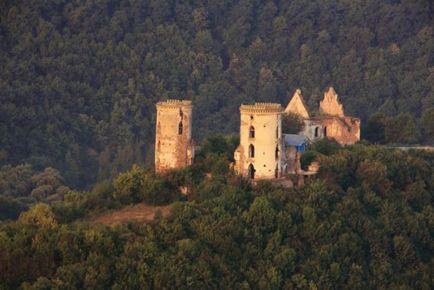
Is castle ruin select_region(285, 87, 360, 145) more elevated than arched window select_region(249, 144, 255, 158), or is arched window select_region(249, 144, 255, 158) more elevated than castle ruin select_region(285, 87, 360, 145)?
castle ruin select_region(285, 87, 360, 145)

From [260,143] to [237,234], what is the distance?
12.5 feet

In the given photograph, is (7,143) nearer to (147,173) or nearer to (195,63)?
(195,63)

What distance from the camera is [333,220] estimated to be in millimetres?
52750

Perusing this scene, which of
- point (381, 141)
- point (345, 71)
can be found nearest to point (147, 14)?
point (345, 71)

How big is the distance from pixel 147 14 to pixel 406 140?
44721 millimetres

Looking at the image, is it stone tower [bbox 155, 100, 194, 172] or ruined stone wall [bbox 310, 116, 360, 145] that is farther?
ruined stone wall [bbox 310, 116, 360, 145]

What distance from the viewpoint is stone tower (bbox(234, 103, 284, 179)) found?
2071 inches

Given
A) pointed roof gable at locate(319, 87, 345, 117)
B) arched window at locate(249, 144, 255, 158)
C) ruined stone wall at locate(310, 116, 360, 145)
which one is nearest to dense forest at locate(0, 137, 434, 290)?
arched window at locate(249, 144, 255, 158)

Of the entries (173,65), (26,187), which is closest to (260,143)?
(26,187)

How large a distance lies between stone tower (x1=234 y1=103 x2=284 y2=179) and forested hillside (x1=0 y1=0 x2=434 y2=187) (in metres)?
31.9

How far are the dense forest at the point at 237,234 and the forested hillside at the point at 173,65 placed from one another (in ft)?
99.2

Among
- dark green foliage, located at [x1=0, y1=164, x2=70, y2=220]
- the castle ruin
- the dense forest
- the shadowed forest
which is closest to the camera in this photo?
the dense forest

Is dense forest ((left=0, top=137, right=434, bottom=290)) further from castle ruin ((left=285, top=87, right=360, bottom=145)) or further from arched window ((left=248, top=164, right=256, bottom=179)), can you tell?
castle ruin ((left=285, top=87, right=360, bottom=145))

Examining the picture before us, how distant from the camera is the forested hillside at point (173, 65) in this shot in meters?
91.8
